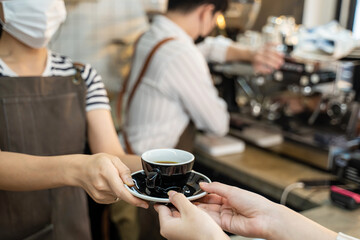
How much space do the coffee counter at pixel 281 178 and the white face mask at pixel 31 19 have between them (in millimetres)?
1024

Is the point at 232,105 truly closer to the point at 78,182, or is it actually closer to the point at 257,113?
the point at 257,113

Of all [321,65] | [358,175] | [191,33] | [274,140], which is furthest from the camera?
[274,140]

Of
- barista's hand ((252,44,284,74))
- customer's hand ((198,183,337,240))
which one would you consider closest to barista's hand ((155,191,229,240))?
customer's hand ((198,183,337,240))

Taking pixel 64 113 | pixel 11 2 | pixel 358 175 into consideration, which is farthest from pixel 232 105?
pixel 11 2

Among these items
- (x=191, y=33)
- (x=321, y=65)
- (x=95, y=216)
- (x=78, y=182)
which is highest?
(x=191, y=33)

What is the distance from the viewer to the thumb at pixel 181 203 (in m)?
0.69

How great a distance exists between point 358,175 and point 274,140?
605 millimetres

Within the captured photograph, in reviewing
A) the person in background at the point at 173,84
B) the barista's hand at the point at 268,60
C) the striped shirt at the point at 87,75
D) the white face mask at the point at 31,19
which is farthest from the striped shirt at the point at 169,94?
the white face mask at the point at 31,19

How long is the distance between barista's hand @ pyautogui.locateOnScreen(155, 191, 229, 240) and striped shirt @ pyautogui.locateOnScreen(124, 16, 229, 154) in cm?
100

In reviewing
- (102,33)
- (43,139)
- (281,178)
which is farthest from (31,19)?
(102,33)

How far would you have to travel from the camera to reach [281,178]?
5.35ft

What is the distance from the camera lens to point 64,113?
44.9 inches

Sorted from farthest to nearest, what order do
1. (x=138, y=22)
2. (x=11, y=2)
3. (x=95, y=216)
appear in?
(x=138, y=22) → (x=95, y=216) → (x=11, y=2)

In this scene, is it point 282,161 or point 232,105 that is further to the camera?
point 232,105
